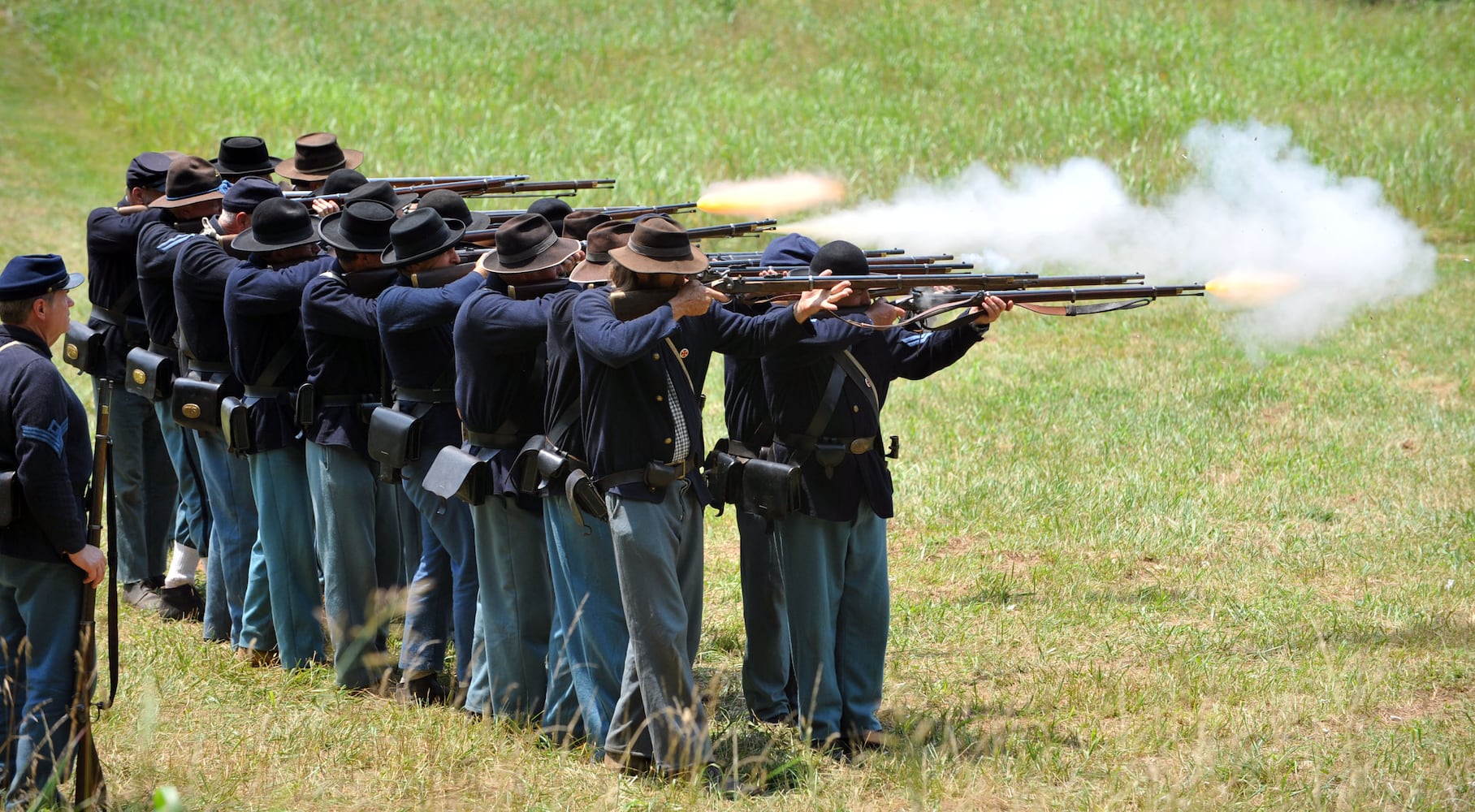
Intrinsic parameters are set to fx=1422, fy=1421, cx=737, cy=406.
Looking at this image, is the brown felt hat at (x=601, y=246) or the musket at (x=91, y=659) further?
the brown felt hat at (x=601, y=246)

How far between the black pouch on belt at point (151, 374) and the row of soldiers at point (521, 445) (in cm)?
2

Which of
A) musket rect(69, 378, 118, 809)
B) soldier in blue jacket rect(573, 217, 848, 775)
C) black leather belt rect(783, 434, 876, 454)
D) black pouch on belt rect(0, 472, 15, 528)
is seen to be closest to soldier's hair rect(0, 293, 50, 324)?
musket rect(69, 378, 118, 809)

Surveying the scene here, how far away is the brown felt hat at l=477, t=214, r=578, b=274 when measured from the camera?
19.6ft

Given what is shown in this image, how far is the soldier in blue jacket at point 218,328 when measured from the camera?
7125mm

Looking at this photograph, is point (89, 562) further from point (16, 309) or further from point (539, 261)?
point (539, 261)

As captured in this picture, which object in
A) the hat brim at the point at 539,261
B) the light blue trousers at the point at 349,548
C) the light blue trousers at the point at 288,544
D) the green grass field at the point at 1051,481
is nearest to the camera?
the green grass field at the point at 1051,481

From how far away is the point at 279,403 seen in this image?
6988mm

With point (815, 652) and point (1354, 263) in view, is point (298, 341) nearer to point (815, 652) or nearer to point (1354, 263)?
point (815, 652)

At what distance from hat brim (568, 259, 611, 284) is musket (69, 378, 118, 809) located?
1.84 meters

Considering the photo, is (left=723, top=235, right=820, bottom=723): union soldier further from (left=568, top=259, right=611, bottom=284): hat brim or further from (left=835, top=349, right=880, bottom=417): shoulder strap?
(left=568, top=259, right=611, bottom=284): hat brim

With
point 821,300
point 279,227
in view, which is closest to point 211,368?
point 279,227

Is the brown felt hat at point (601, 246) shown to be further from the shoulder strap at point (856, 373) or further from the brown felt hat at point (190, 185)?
the brown felt hat at point (190, 185)

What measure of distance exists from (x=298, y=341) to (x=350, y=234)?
0.76 metres

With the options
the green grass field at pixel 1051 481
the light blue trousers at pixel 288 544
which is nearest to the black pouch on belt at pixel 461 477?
the green grass field at pixel 1051 481
